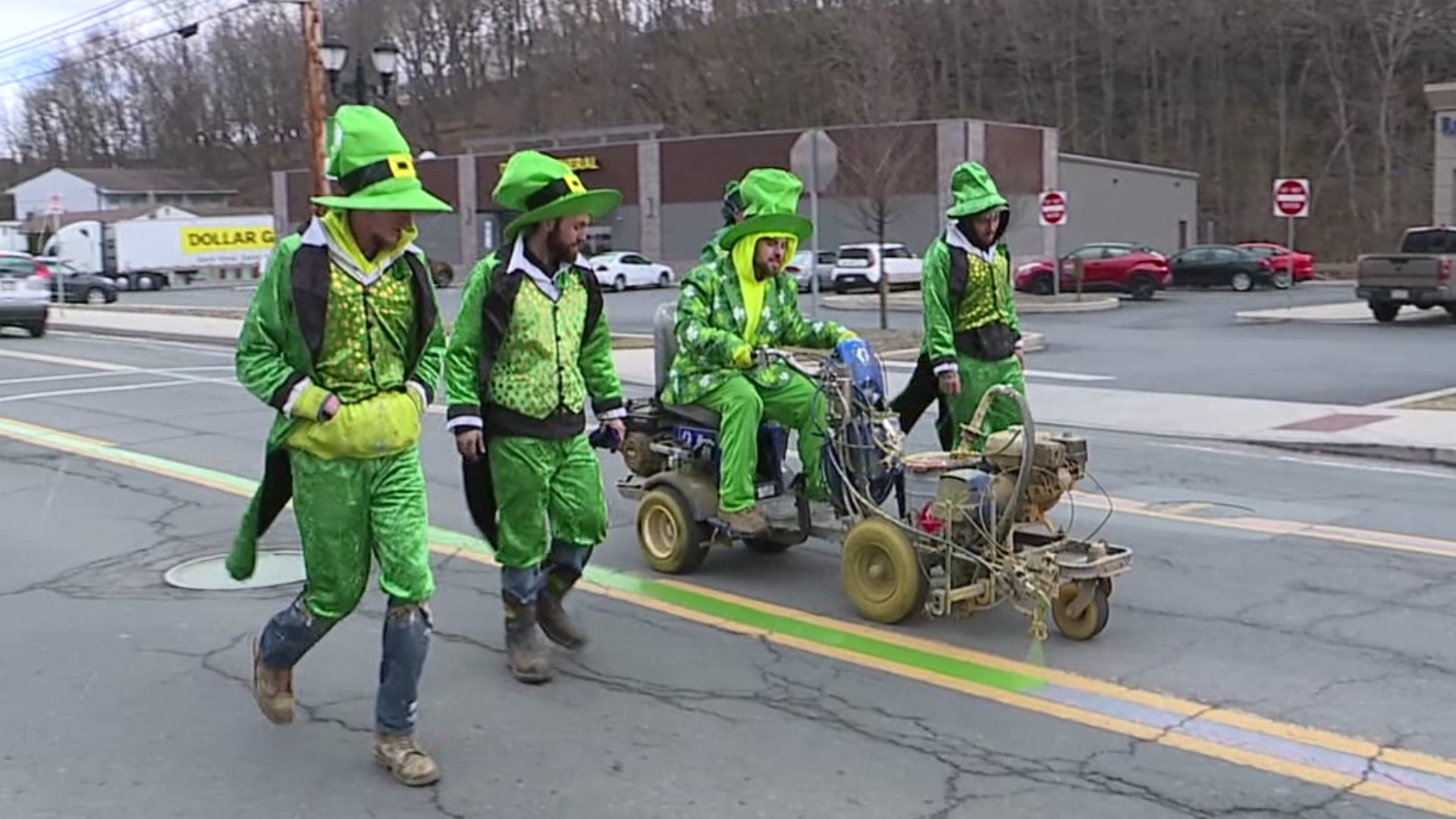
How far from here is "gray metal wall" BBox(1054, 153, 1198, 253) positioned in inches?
1983

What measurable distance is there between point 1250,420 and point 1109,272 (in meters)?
25.8

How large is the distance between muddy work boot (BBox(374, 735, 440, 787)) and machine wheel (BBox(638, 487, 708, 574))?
2.65 m

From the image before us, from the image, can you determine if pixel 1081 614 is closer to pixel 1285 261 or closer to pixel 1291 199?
pixel 1291 199

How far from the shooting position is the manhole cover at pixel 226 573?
726 cm

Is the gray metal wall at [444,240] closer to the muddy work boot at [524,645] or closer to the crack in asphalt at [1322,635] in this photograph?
the crack in asphalt at [1322,635]

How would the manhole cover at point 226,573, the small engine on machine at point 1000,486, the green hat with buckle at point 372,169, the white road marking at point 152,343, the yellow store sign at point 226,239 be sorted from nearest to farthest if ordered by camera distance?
the green hat with buckle at point 372,169 < the small engine on machine at point 1000,486 < the manhole cover at point 226,573 < the white road marking at point 152,343 < the yellow store sign at point 226,239

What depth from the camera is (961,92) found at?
80062 millimetres

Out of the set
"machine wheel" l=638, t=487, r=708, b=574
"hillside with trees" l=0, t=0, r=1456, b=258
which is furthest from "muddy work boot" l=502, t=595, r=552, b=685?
"hillside with trees" l=0, t=0, r=1456, b=258

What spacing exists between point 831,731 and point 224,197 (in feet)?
337

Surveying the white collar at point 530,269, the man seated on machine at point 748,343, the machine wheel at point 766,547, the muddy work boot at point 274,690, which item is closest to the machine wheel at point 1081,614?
the man seated on machine at point 748,343

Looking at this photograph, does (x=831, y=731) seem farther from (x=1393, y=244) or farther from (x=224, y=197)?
(x=224, y=197)

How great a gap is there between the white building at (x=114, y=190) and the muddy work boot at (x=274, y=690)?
92977 millimetres

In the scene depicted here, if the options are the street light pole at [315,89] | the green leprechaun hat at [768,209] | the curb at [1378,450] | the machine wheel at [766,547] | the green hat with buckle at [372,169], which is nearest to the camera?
the green hat with buckle at [372,169]

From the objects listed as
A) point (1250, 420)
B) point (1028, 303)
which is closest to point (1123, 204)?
point (1028, 303)
